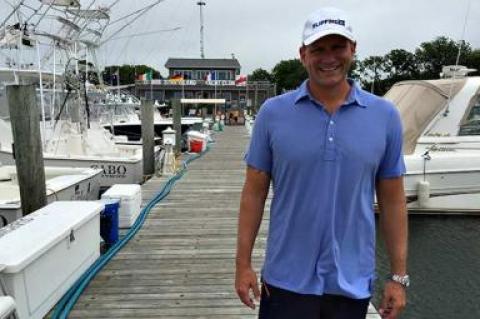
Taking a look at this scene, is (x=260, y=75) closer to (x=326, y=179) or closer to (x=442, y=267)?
(x=442, y=267)

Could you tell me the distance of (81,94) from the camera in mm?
13062

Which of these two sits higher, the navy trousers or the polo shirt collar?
the polo shirt collar

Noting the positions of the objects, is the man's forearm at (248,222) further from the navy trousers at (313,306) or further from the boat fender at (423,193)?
the boat fender at (423,193)

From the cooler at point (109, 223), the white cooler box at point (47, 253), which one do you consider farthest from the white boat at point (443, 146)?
the white cooler box at point (47, 253)

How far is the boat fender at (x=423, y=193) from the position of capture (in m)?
8.54

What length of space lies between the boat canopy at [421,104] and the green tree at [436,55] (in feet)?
145

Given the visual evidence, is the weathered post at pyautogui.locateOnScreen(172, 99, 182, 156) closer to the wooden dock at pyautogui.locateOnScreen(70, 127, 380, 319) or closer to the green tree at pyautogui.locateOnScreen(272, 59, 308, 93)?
the wooden dock at pyautogui.locateOnScreen(70, 127, 380, 319)

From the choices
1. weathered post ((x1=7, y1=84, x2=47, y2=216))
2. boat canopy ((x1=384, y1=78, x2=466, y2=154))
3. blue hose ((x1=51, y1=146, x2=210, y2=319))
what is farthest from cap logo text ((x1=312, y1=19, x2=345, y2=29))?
boat canopy ((x1=384, y1=78, x2=466, y2=154))

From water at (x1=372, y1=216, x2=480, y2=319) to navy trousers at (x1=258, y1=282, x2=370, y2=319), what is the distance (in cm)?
363

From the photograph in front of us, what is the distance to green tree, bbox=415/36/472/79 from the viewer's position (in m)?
51.3

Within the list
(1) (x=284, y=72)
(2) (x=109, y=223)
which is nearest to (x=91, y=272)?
(2) (x=109, y=223)

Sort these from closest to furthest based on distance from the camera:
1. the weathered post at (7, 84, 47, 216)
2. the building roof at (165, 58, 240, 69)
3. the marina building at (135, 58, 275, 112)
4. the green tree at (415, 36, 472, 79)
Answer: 1. the weathered post at (7, 84, 47, 216)
2. the green tree at (415, 36, 472, 79)
3. the marina building at (135, 58, 275, 112)
4. the building roof at (165, 58, 240, 69)

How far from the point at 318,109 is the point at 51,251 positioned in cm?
244

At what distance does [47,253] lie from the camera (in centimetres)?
350
